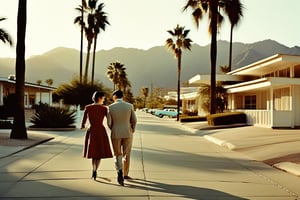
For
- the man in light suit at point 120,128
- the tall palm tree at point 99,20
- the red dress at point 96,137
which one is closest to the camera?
the man in light suit at point 120,128

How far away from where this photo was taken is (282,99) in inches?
1219

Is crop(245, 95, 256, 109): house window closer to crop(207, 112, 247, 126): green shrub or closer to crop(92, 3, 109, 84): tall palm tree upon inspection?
crop(207, 112, 247, 126): green shrub

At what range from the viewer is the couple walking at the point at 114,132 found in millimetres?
9734

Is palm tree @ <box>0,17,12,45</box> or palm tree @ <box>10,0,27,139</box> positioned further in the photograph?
palm tree @ <box>0,17,12,45</box>

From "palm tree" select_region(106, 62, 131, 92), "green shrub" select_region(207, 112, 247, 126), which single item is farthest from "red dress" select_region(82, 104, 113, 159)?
"palm tree" select_region(106, 62, 131, 92)

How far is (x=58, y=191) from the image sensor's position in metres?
8.56

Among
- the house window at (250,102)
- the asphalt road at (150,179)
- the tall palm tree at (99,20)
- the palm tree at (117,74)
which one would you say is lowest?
the asphalt road at (150,179)

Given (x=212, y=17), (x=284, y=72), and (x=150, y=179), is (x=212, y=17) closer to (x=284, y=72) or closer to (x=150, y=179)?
(x=284, y=72)

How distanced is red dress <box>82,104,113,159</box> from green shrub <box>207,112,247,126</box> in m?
22.8

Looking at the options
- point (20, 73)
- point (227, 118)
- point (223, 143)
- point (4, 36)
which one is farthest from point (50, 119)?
point (223, 143)

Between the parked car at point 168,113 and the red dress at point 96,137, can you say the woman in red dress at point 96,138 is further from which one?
the parked car at point 168,113

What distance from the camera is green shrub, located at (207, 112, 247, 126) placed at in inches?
1266

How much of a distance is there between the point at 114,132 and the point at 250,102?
3088 centimetres

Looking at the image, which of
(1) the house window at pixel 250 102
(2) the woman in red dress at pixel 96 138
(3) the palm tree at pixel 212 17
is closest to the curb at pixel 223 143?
(2) the woman in red dress at pixel 96 138
